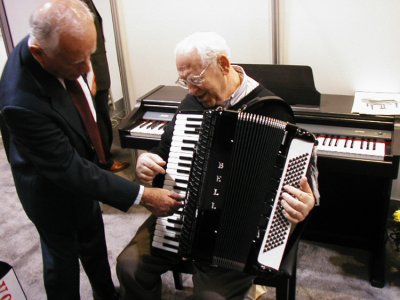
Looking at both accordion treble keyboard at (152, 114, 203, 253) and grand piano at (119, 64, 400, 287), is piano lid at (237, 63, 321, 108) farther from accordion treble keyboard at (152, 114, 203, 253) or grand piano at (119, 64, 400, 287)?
accordion treble keyboard at (152, 114, 203, 253)

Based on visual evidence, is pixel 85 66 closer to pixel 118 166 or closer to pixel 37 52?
pixel 37 52

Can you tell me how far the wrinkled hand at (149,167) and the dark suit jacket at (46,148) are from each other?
0.29 ft

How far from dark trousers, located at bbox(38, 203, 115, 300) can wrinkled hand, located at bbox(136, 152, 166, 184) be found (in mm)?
355

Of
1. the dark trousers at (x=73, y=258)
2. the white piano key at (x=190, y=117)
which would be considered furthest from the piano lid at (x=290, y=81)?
the dark trousers at (x=73, y=258)

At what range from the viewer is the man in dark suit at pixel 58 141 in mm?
1288

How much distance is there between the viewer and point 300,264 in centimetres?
227

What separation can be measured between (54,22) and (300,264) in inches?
68.2

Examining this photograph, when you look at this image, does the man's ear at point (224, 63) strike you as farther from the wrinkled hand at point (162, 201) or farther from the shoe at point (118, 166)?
the shoe at point (118, 166)

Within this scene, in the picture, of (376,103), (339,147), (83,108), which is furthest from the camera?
(376,103)

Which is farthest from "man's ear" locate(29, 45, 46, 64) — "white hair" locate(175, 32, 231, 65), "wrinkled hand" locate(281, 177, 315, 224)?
"wrinkled hand" locate(281, 177, 315, 224)

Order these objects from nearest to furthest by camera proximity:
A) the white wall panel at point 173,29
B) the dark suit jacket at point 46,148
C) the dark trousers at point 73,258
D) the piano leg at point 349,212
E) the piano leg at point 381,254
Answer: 1. the dark suit jacket at point 46,148
2. the dark trousers at point 73,258
3. the piano leg at point 381,254
4. the piano leg at point 349,212
5. the white wall panel at point 173,29

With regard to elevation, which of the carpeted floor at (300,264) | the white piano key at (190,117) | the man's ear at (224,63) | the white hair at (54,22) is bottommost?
the carpeted floor at (300,264)

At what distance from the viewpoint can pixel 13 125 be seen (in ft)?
4.46

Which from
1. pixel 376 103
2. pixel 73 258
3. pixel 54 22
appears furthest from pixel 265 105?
pixel 73 258
